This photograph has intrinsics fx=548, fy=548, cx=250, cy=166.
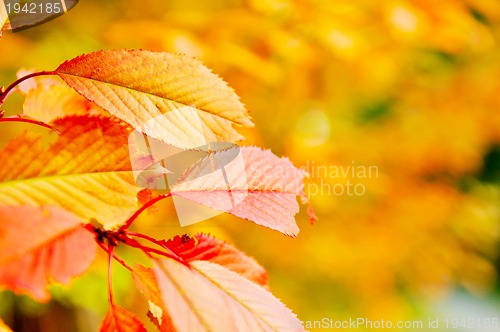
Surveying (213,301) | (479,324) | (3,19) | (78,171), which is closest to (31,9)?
(3,19)

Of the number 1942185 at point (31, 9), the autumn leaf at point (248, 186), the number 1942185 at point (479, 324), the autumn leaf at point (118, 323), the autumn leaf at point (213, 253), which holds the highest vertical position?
the number 1942185 at point (479, 324)

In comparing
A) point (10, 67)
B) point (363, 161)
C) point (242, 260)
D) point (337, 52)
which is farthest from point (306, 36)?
point (242, 260)

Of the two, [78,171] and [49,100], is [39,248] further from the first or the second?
[49,100]

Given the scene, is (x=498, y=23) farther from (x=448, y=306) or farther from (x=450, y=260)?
(x=448, y=306)

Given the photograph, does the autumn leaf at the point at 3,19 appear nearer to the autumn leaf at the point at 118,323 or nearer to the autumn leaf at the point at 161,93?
the autumn leaf at the point at 161,93

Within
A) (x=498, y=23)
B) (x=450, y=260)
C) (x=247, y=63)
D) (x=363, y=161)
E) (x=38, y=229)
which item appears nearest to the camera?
(x=38, y=229)

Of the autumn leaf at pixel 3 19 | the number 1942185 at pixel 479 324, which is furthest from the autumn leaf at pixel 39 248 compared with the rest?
the number 1942185 at pixel 479 324
